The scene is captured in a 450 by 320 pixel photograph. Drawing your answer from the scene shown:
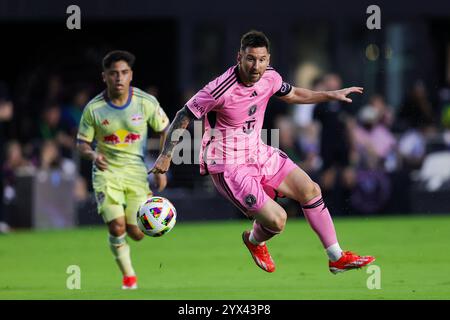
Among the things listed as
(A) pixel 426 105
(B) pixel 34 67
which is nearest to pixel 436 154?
(A) pixel 426 105

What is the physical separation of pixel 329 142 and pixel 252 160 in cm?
953

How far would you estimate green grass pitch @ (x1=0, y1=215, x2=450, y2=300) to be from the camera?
1282 cm

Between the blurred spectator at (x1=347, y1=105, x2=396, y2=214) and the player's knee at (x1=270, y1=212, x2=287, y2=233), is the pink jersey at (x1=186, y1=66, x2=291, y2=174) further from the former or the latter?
Result: the blurred spectator at (x1=347, y1=105, x2=396, y2=214)

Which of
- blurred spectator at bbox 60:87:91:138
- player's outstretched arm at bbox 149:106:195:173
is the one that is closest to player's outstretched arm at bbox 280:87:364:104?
player's outstretched arm at bbox 149:106:195:173

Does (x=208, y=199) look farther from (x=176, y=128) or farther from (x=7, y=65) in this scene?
(x=176, y=128)

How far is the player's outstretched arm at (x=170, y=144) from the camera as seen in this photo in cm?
1213

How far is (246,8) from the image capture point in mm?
25953

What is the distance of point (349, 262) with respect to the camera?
12391mm

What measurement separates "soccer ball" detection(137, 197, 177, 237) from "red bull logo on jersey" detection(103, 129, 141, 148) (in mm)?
1159

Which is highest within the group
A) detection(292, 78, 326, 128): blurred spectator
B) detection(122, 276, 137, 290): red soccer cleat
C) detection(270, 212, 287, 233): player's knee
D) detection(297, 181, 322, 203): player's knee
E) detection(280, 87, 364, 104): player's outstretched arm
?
detection(280, 87, 364, 104): player's outstretched arm

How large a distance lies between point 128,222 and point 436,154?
10477mm

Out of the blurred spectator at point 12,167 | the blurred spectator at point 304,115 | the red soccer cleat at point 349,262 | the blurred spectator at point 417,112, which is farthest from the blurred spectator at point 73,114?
the red soccer cleat at point 349,262

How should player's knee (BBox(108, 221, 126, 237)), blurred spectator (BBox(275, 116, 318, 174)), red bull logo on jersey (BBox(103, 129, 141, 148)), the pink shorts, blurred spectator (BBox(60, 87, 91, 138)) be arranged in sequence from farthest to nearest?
blurred spectator (BBox(60, 87, 91, 138)), blurred spectator (BBox(275, 116, 318, 174)), red bull logo on jersey (BBox(103, 129, 141, 148)), player's knee (BBox(108, 221, 126, 237)), the pink shorts

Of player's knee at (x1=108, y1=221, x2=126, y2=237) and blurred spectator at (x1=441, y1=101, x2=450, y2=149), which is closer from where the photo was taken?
player's knee at (x1=108, y1=221, x2=126, y2=237)
